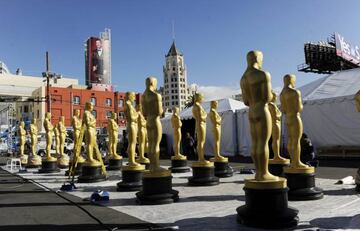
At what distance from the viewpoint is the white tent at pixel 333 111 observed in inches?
656

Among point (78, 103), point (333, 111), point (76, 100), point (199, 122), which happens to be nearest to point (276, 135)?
point (199, 122)

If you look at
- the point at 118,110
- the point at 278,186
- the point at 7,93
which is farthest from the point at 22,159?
the point at 7,93

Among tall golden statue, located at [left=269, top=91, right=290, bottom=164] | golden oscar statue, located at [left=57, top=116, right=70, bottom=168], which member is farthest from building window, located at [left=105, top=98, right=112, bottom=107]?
tall golden statue, located at [left=269, top=91, right=290, bottom=164]

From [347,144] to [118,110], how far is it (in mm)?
46415

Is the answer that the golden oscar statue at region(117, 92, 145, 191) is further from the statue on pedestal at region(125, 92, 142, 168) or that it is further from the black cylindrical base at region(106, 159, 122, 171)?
the black cylindrical base at region(106, 159, 122, 171)

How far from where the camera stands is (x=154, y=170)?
7.72 meters

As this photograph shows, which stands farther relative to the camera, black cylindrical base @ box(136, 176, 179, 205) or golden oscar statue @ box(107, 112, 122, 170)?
golden oscar statue @ box(107, 112, 122, 170)

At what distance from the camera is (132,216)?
6.43 m

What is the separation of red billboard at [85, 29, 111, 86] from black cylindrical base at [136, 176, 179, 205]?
71027 mm

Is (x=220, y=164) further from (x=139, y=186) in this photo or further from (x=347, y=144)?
(x=347, y=144)

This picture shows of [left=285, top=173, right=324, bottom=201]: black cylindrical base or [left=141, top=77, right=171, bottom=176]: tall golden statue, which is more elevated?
[left=141, top=77, right=171, bottom=176]: tall golden statue

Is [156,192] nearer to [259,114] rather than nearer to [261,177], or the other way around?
[261,177]

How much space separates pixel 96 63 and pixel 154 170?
72.3 meters

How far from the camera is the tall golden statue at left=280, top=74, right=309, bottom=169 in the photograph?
7641mm
